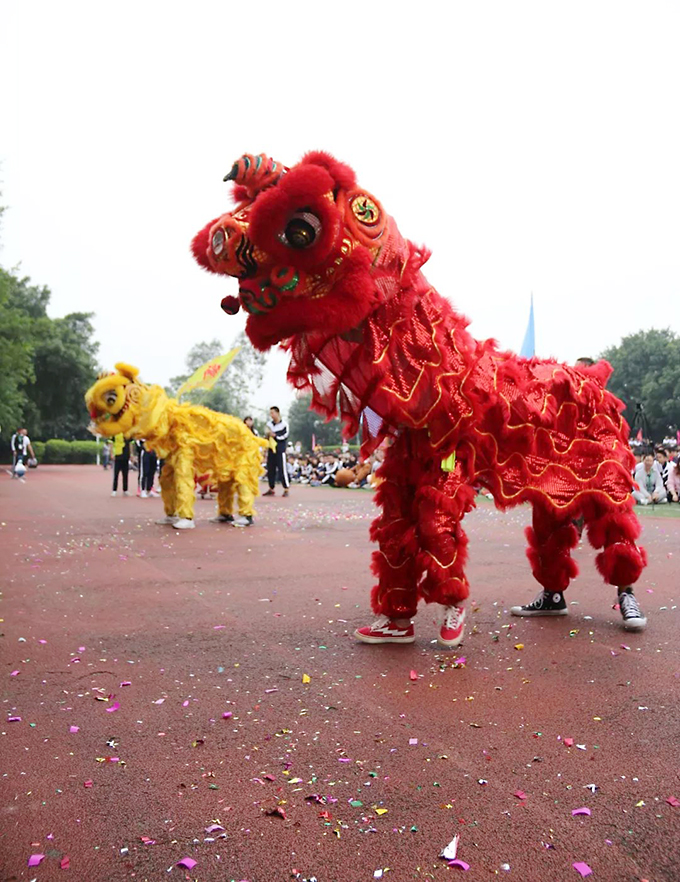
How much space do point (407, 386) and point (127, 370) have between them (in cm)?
605

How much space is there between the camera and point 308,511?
41.6 feet

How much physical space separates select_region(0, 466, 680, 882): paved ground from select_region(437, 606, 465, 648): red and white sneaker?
102 mm

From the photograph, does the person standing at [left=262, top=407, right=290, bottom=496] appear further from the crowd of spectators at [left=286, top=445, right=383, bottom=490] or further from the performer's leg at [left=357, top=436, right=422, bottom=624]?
the performer's leg at [left=357, top=436, right=422, bottom=624]

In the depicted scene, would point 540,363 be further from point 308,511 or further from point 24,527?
point 308,511

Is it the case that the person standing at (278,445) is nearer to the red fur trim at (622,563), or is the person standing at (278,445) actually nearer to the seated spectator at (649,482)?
the seated spectator at (649,482)

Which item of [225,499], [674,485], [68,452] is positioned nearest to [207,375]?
[225,499]

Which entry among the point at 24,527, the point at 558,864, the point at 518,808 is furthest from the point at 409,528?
the point at 24,527

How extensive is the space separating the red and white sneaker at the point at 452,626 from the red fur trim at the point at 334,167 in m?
2.11

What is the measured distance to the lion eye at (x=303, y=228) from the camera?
326cm

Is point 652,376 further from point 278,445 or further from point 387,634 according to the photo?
point 387,634

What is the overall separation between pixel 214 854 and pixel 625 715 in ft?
5.60

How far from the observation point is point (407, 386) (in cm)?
359

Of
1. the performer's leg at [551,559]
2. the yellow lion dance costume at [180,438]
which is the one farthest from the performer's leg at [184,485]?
the performer's leg at [551,559]

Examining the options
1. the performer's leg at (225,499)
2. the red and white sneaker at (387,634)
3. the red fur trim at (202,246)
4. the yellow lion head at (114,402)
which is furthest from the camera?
the performer's leg at (225,499)
